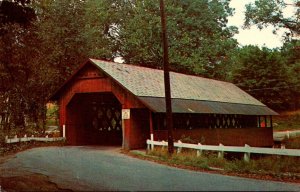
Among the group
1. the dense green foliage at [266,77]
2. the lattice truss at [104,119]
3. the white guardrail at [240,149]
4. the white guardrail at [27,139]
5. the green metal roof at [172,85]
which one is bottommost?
the white guardrail at [240,149]

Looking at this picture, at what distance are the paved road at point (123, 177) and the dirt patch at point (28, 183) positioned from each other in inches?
14.1

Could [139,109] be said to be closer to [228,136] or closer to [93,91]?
[93,91]

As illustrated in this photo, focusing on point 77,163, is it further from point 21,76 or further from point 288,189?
point 21,76

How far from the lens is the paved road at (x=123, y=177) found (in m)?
11.6

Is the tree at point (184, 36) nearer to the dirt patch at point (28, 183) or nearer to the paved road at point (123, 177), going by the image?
the paved road at point (123, 177)

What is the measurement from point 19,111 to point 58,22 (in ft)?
35.0

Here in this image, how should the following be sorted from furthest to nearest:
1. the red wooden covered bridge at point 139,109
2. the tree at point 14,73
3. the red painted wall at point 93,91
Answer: the tree at point 14,73
the red wooden covered bridge at point 139,109
the red painted wall at point 93,91

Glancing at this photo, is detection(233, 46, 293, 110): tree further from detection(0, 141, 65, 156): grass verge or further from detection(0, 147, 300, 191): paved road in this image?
detection(0, 147, 300, 191): paved road

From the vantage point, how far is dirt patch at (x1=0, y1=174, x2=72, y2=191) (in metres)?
12.0

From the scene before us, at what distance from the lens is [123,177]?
13.6m

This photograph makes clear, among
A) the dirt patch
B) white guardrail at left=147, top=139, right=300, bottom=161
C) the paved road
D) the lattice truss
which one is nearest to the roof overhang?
white guardrail at left=147, top=139, right=300, bottom=161

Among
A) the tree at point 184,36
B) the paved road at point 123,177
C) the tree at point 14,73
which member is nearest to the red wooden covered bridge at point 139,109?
the paved road at point 123,177

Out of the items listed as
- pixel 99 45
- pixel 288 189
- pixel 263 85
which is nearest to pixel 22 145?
pixel 288 189

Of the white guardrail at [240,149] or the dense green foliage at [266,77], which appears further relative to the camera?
the dense green foliage at [266,77]
